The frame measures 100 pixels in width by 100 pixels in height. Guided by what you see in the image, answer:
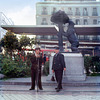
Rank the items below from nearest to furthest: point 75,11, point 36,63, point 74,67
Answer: point 36,63 < point 74,67 < point 75,11

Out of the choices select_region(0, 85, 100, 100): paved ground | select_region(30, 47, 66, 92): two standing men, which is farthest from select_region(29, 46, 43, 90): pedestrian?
select_region(0, 85, 100, 100): paved ground

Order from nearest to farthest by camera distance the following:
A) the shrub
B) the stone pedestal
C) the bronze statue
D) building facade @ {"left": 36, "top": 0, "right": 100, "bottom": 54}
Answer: the stone pedestal, the bronze statue, the shrub, building facade @ {"left": 36, "top": 0, "right": 100, "bottom": 54}

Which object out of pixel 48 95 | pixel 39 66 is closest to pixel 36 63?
pixel 39 66

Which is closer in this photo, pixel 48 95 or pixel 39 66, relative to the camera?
pixel 48 95

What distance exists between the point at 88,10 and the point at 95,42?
2733 millimetres

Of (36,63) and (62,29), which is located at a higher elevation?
(62,29)

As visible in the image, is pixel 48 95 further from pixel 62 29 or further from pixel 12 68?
pixel 12 68

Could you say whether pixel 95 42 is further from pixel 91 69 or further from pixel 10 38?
pixel 10 38

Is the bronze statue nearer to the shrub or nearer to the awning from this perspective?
the shrub

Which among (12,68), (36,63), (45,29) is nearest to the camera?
(36,63)

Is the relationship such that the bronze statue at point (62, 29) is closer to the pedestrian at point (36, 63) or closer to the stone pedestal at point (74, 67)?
the stone pedestal at point (74, 67)

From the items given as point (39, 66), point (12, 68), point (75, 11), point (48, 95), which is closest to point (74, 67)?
point (39, 66)

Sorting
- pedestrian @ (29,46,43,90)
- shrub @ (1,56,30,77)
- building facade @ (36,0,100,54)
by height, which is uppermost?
building facade @ (36,0,100,54)

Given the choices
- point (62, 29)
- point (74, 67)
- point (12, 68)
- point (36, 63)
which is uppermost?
point (62, 29)
